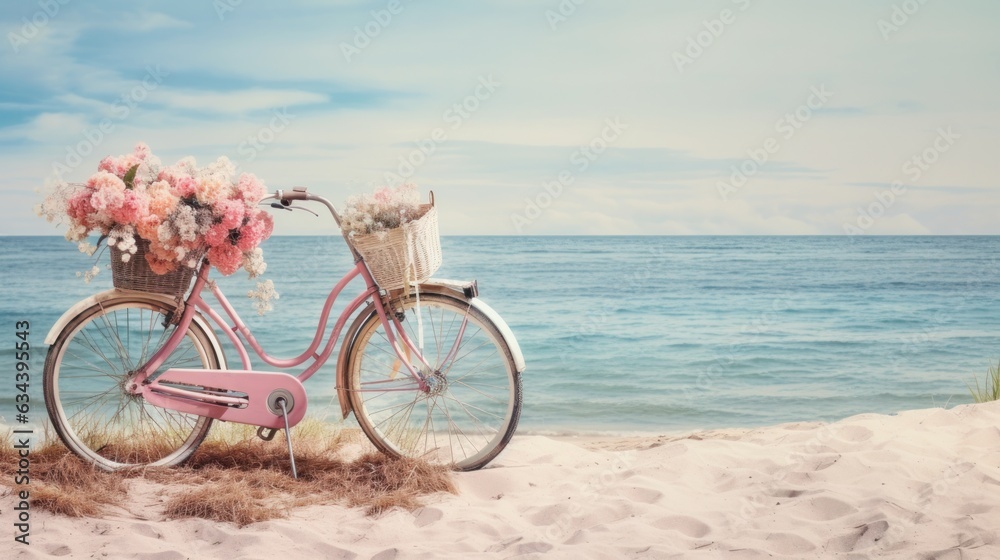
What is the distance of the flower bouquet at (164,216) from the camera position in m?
4.16

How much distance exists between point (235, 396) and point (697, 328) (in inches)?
426

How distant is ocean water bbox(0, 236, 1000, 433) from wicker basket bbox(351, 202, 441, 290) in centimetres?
294

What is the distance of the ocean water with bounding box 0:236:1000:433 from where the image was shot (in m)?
8.17

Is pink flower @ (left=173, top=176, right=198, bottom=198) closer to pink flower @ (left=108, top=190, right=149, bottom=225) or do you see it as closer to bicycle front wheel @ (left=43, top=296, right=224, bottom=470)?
pink flower @ (left=108, top=190, right=149, bottom=225)

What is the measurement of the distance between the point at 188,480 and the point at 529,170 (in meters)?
32.4

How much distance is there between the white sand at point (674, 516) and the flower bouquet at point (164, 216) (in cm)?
123

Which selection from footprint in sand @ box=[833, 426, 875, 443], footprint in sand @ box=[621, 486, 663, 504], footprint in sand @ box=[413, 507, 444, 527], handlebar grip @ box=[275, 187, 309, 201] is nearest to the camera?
footprint in sand @ box=[413, 507, 444, 527]

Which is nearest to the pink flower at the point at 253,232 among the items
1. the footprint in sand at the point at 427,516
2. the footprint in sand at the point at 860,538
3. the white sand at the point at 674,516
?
the white sand at the point at 674,516

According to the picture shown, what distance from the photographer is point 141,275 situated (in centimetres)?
434

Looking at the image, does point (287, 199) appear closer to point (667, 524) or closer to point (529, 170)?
point (667, 524)

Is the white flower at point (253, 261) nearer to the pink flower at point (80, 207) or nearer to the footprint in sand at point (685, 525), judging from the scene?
the pink flower at point (80, 207)

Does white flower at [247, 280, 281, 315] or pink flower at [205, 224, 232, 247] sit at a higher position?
pink flower at [205, 224, 232, 247]

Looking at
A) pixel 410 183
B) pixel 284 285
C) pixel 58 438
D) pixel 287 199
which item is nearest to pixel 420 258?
pixel 410 183

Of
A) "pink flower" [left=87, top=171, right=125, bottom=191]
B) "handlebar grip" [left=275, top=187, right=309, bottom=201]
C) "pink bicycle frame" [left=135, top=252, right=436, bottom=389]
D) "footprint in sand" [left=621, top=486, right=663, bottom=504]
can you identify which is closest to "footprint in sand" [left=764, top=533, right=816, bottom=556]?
"footprint in sand" [left=621, top=486, right=663, bottom=504]
